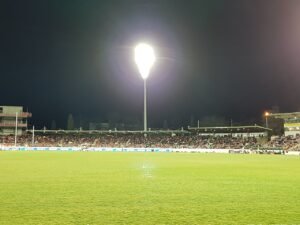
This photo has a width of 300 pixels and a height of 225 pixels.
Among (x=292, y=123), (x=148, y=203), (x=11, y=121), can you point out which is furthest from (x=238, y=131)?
(x=148, y=203)

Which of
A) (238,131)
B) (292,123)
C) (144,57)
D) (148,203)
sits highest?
(144,57)

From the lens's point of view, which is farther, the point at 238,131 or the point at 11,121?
the point at 11,121

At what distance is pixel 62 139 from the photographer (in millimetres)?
106125

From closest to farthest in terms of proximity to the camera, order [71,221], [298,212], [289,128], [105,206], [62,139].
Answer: [71,221] < [298,212] < [105,206] < [289,128] < [62,139]

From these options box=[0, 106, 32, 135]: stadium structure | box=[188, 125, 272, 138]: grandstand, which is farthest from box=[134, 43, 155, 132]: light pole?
box=[0, 106, 32, 135]: stadium structure

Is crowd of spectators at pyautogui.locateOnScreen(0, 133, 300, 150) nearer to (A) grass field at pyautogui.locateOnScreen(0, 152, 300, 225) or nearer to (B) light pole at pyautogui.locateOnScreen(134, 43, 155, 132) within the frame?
(B) light pole at pyautogui.locateOnScreen(134, 43, 155, 132)

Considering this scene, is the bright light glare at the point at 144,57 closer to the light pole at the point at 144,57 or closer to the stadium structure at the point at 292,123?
the light pole at the point at 144,57

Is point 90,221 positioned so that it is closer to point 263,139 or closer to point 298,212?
point 298,212

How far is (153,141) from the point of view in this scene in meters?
97.3

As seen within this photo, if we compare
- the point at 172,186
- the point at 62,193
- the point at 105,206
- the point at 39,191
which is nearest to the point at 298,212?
the point at 105,206

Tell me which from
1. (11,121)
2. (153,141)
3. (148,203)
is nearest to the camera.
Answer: (148,203)

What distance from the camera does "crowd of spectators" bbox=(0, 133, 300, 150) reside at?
7925cm

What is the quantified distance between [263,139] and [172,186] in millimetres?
74045

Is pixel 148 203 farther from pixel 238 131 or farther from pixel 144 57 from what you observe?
pixel 238 131
